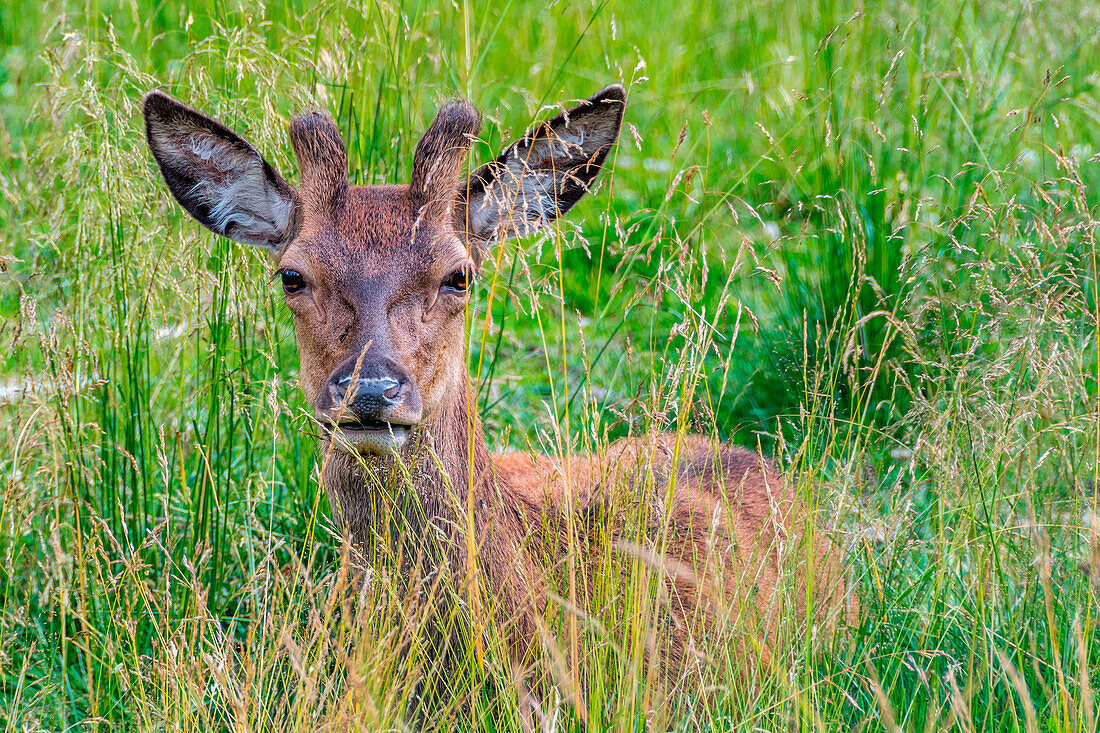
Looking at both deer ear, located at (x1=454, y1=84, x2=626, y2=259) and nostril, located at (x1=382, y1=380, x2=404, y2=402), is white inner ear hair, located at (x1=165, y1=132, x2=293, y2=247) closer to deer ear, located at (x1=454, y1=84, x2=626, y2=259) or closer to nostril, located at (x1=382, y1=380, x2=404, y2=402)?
deer ear, located at (x1=454, y1=84, x2=626, y2=259)

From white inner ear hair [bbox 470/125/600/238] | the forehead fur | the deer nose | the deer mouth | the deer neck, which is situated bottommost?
the deer neck

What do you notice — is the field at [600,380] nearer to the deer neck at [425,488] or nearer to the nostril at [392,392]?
the deer neck at [425,488]

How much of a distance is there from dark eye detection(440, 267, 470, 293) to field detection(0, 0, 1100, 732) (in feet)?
0.65

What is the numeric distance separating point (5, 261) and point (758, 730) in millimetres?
2484

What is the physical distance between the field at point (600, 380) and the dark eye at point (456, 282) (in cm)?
20

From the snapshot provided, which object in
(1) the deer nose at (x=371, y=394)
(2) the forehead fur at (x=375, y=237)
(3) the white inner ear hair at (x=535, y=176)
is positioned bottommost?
(1) the deer nose at (x=371, y=394)

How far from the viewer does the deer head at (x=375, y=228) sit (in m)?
2.79

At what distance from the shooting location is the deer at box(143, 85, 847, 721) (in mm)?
2779

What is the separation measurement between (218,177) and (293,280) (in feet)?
1.88

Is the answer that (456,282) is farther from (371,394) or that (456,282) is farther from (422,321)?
(371,394)

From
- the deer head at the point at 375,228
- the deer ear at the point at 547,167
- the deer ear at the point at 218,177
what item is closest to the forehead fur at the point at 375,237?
the deer head at the point at 375,228

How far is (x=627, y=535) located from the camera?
259 centimetres

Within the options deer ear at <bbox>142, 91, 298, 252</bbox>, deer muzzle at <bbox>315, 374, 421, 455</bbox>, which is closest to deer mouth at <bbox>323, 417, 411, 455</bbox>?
deer muzzle at <bbox>315, 374, 421, 455</bbox>

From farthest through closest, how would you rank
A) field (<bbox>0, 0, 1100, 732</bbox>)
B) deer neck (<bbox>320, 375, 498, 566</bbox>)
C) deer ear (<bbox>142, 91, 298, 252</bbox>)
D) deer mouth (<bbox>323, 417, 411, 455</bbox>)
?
deer ear (<bbox>142, 91, 298, 252</bbox>) → deer neck (<bbox>320, 375, 498, 566</bbox>) → deer mouth (<bbox>323, 417, 411, 455</bbox>) → field (<bbox>0, 0, 1100, 732</bbox>)
